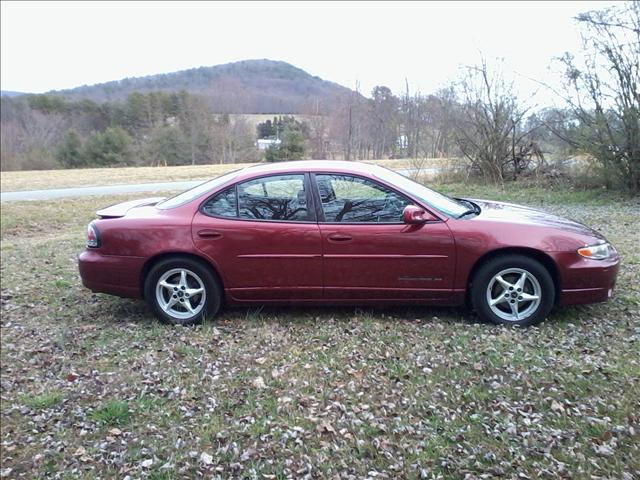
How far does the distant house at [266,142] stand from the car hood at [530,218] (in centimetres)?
2235

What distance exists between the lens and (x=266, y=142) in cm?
3183

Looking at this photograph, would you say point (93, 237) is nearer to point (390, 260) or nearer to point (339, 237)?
point (339, 237)

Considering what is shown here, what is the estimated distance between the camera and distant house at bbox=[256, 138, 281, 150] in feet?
90.3

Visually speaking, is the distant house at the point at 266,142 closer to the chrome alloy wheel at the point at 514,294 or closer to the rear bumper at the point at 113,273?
the rear bumper at the point at 113,273

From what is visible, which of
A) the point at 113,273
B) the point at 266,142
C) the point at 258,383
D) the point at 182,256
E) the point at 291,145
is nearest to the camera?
A: the point at 258,383

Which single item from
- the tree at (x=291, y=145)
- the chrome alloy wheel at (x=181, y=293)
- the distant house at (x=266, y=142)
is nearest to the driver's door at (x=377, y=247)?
the chrome alloy wheel at (x=181, y=293)

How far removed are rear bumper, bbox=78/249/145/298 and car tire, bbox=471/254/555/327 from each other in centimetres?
308

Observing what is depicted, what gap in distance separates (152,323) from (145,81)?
5636cm

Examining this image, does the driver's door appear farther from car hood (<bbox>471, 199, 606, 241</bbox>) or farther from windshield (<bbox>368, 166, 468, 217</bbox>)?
car hood (<bbox>471, 199, 606, 241</bbox>)

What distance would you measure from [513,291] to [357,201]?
1.57 metres

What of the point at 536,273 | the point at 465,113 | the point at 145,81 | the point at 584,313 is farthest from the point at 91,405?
the point at 145,81

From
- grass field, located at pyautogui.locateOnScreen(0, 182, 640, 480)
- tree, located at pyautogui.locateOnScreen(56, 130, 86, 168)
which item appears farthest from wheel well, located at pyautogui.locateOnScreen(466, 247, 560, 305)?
tree, located at pyautogui.locateOnScreen(56, 130, 86, 168)

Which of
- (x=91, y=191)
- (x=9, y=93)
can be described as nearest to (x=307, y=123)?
(x=91, y=191)

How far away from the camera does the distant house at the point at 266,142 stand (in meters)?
27.5
